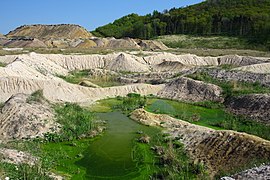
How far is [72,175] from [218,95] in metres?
17.8

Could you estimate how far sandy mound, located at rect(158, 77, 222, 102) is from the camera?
29547 mm

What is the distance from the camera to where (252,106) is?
24125mm

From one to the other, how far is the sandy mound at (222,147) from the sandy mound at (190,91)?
10533 millimetres

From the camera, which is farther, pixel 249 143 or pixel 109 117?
pixel 109 117

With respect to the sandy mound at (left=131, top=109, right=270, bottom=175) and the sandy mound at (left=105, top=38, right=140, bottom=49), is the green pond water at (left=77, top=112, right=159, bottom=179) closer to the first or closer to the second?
the sandy mound at (left=131, top=109, right=270, bottom=175)

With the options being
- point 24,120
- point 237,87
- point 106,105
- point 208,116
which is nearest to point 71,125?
point 24,120

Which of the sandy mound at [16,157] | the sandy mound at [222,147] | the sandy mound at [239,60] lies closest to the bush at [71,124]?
the sandy mound at [16,157]

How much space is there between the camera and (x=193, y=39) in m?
87.3

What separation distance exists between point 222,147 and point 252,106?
9.64 metres

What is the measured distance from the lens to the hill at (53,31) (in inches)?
4006

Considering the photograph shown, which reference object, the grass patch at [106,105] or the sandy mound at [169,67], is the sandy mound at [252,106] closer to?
the grass patch at [106,105]

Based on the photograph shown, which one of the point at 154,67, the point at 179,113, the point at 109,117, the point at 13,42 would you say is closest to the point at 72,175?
the point at 109,117

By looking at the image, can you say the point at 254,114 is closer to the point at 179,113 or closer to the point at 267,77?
the point at 179,113

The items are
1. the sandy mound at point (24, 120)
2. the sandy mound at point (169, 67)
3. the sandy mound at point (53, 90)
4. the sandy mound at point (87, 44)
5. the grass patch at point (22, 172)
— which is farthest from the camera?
the sandy mound at point (87, 44)
